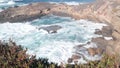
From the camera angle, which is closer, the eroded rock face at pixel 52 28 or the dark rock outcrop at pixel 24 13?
the eroded rock face at pixel 52 28

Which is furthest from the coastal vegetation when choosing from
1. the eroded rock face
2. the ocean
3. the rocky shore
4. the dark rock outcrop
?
the dark rock outcrop

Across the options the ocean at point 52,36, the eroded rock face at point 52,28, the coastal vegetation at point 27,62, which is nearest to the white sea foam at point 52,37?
the ocean at point 52,36

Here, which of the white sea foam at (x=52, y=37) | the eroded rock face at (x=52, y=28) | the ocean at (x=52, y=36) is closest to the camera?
the ocean at (x=52, y=36)

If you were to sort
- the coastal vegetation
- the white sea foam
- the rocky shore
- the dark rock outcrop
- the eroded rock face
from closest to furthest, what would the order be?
the coastal vegetation
the white sea foam
the rocky shore
the eroded rock face
the dark rock outcrop

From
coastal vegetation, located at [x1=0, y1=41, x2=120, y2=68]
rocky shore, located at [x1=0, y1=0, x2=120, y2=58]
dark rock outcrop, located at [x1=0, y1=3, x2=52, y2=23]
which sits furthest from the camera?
dark rock outcrop, located at [x1=0, y1=3, x2=52, y2=23]

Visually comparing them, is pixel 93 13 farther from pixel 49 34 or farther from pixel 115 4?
pixel 49 34

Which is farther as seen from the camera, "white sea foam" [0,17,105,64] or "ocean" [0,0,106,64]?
"white sea foam" [0,17,105,64]

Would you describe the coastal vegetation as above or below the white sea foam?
above

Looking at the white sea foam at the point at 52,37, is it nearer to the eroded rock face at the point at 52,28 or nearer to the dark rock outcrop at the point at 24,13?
the eroded rock face at the point at 52,28

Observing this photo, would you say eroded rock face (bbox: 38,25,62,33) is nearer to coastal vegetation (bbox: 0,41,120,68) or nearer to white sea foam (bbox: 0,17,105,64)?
white sea foam (bbox: 0,17,105,64)

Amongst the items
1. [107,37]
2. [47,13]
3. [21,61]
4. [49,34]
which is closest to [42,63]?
[21,61]
